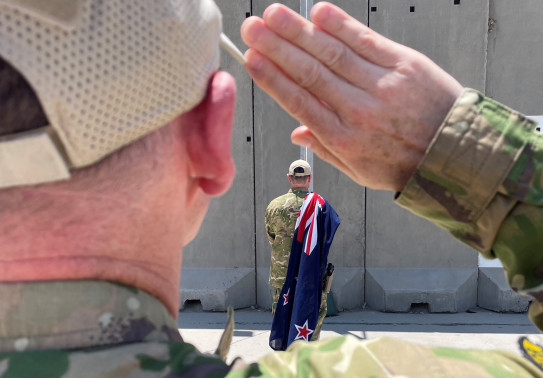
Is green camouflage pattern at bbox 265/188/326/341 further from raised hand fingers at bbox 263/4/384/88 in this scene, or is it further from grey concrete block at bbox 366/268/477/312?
raised hand fingers at bbox 263/4/384/88

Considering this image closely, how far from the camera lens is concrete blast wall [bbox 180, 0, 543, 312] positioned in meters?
5.86

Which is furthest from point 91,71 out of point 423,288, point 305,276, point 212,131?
point 423,288

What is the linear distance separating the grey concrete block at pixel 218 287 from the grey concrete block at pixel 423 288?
1588 mm

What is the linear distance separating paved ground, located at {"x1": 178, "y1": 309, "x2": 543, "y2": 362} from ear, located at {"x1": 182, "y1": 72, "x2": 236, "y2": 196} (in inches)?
152

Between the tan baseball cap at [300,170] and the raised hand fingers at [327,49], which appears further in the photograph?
the tan baseball cap at [300,170]

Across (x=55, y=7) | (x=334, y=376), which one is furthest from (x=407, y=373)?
(x=55, y=7)

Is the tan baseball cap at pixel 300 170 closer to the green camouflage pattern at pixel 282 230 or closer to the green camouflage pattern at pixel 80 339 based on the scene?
the green camouflage pattern at pixel 282 230

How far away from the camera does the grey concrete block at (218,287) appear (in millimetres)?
5973

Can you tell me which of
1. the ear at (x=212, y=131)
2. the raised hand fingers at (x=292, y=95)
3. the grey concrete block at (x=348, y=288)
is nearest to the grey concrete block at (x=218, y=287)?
the grey concrete block at (x=348, y=288)

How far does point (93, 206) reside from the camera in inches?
25.7

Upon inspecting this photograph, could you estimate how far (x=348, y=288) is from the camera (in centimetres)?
600

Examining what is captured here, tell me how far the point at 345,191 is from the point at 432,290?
5.30 ft

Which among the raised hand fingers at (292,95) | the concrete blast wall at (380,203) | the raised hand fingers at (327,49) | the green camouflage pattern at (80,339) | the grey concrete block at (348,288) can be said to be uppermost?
the raised hand fingers at (327,49)

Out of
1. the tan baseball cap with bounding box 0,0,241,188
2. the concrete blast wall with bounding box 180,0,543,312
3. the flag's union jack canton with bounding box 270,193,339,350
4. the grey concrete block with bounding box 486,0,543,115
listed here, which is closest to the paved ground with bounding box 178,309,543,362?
the concrete blast wall with bounding box 180,0,543,312
